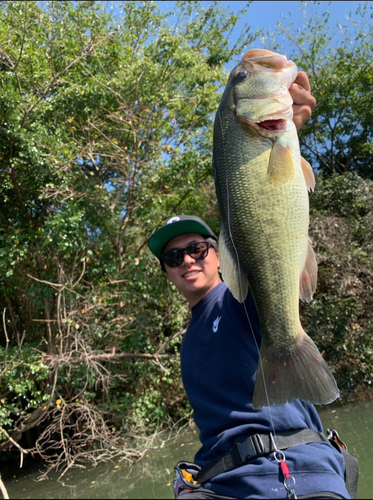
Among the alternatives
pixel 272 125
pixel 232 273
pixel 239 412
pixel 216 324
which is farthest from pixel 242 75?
pixel 239 412

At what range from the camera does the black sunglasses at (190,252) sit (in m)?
2.33

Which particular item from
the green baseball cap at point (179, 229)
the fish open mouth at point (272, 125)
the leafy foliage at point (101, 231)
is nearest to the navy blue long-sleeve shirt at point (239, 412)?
the green baseball cap at point (179, 229)

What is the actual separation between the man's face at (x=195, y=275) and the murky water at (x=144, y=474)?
367cm

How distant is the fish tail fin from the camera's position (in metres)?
1.57

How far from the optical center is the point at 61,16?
9273mm

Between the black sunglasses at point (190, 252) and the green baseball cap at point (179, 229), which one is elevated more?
the green baseball cap at point (179, 229)

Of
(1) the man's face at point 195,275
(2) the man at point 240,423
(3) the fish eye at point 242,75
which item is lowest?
(2) the man at point 240,423

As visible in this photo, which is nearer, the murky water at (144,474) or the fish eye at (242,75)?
the fish eye at (242,75)

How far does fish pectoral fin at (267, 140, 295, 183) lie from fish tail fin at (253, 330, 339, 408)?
62 cm

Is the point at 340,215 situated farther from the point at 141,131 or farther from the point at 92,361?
the point at 92,361

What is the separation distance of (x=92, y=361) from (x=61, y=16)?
707cm

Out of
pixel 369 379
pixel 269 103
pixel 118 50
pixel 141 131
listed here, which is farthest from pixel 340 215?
pixel 269 103

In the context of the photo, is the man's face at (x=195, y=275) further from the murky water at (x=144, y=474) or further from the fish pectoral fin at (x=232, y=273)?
the murky water at (x=144, y=474)

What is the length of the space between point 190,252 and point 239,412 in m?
0.88
